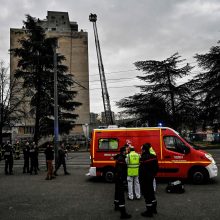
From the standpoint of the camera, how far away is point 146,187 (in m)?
8.19

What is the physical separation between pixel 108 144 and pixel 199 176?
3.96 m

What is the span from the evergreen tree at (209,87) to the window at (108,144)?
3073 cm

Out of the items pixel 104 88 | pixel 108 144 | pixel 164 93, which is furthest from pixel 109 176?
pixel 164 93

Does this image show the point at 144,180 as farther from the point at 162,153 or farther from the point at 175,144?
the point at 175,144

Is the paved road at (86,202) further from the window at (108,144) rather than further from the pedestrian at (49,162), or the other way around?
the window at (108,144)

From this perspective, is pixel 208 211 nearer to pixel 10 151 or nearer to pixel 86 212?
pixel 86 212

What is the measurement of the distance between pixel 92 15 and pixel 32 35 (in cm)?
1129

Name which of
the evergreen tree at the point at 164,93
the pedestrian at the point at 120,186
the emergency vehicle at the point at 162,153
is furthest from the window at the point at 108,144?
the evergreen tree at the point at 164,93

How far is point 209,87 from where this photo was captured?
43.0 meters

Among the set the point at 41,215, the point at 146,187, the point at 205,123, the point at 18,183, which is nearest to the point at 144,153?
the point at 146,187

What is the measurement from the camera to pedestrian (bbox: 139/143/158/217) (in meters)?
8.02

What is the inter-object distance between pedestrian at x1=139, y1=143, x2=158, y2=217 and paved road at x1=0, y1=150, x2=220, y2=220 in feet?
0.79

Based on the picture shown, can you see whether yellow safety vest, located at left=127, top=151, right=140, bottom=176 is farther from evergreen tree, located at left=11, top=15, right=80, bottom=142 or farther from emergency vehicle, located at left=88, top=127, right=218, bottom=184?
evergreen tree, located at left=11, top=15, right=80, bottom=142

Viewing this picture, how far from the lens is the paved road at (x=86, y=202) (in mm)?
8131
